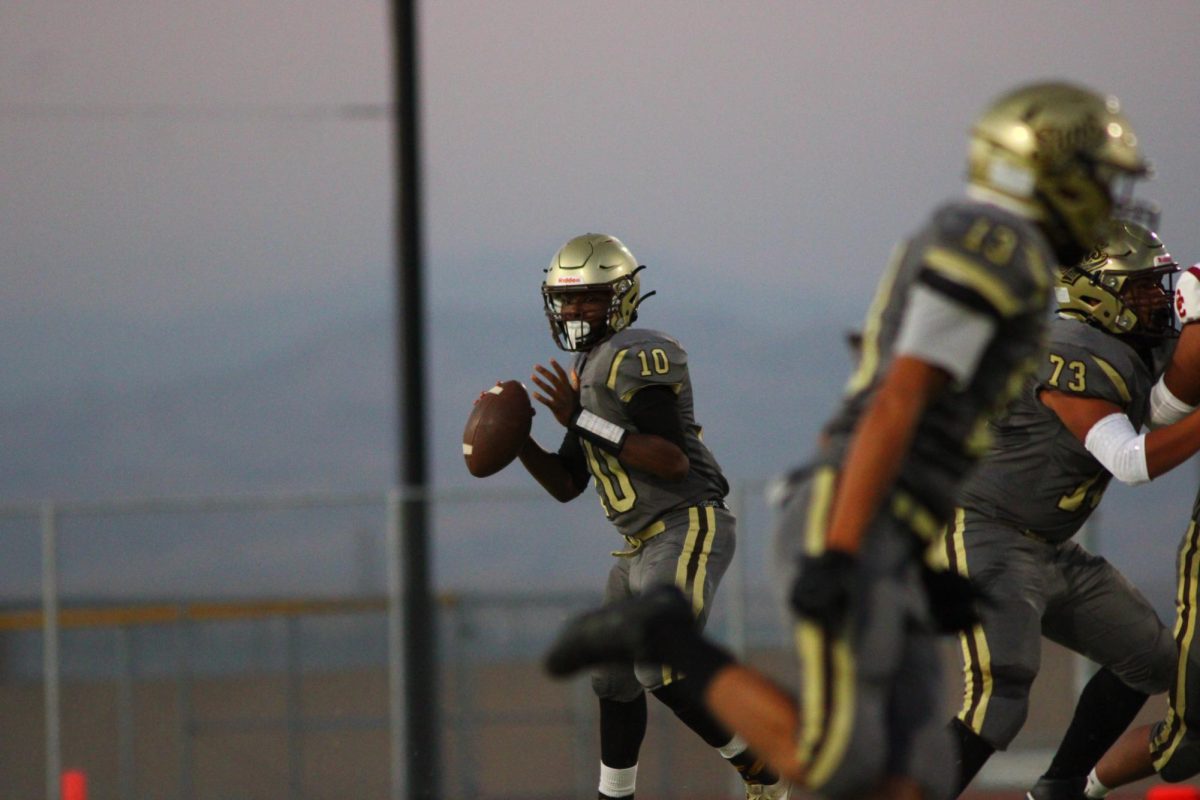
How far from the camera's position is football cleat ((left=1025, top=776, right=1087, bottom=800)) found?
6.05 meters

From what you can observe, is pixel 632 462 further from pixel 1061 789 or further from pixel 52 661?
pixel 52 661

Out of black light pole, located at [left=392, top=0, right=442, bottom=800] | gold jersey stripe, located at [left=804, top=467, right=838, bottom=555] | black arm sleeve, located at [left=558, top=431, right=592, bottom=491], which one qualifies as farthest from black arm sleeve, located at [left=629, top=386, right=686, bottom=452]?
black light pole, located at [left=392, top=0, right=442, bottom=800]

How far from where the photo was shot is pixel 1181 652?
5.61 meters

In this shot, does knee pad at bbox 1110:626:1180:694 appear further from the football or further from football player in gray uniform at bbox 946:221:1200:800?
the football

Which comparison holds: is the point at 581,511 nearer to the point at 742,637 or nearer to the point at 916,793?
the point at 742,637

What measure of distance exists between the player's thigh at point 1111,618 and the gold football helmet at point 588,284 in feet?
5.36

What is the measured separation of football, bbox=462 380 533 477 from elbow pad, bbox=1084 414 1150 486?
181 cm

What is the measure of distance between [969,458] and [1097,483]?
6.44 ft

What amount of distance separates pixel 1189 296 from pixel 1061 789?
175 cm

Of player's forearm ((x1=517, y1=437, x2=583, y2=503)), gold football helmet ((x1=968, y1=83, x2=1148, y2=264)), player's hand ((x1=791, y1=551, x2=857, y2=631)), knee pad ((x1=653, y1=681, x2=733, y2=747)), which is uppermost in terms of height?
gold football helmet ((x1=968, y1=83, x2=1148, y2=264))

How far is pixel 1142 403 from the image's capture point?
5.46 metres

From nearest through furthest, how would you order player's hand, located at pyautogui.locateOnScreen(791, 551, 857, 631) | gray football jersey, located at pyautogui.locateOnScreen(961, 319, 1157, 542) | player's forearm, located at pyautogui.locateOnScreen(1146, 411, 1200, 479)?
player's hand, located at pyautogui.locateOnScreen(791, 551, 857, 631) → player's forearm, located at pyautogui.locateOnScreen(1146, 411, 1200, 479) → gray football jersey, located at pyautogui.locateOnScreen(961, 319, 1157, 542)

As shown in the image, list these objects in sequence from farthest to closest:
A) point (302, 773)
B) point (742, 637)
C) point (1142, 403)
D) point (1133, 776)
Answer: point (302, 773) < point (742, 637) < point (1133, 776) < point (1142, 403)

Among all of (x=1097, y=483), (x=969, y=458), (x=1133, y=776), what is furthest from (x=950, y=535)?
(x=969, y=458)
